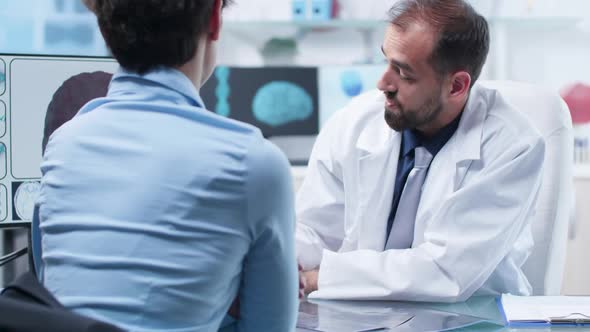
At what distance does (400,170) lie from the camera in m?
1.65

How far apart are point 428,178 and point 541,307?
1.33 ft

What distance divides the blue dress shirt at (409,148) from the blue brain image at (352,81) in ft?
5.32

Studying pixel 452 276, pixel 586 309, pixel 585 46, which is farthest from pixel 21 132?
pixel 585 46

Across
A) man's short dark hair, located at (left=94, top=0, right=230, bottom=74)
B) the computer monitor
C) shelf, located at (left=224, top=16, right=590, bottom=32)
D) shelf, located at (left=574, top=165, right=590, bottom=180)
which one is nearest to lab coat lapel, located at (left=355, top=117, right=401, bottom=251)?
the computer monitor

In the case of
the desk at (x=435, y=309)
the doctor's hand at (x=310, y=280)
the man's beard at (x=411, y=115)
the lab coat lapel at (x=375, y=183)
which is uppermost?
the man's beard at (x=411, y=115)

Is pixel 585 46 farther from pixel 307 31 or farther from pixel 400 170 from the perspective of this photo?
pixel 400 170

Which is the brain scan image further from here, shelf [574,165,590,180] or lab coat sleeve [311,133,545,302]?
shelf [574,165,590,180]

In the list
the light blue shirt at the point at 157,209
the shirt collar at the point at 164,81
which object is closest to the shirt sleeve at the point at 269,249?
the light blue shirt at the point at 157,209

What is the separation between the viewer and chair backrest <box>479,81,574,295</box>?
1726 millimetres

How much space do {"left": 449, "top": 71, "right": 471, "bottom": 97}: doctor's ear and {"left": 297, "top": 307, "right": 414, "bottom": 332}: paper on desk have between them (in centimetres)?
57

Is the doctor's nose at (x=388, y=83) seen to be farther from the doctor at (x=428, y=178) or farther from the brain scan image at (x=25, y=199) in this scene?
the brain scan image at (x=25, y=199)

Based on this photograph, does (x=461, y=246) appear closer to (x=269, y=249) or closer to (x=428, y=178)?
(x=428, y=178)

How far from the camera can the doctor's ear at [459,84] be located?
5.39 ft

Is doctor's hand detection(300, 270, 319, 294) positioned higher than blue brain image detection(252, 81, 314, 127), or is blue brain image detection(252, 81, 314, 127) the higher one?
doctor's hand detection(300, 270, 319, 294)
